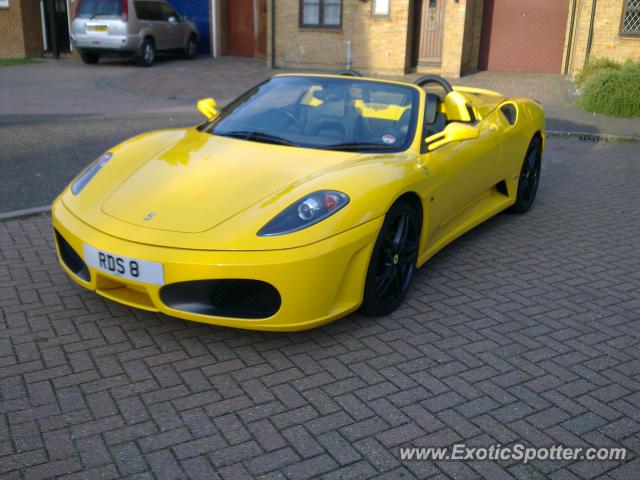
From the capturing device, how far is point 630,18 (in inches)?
645

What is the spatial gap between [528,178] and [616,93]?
7178 mm

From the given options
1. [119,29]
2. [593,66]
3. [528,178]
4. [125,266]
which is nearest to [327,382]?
[125,266]

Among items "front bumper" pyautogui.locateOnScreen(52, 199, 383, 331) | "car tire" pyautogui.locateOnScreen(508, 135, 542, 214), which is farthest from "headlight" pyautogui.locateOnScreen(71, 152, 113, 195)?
"car tire" pyautogui.locateOnScreen(508, 135, 542, 214)

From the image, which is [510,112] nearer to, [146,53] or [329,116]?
[329,116]

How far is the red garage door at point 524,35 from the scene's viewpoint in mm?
18250

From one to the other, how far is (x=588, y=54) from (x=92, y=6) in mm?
12288

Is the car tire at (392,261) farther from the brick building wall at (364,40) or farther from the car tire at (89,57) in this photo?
the car tire at (89,57)

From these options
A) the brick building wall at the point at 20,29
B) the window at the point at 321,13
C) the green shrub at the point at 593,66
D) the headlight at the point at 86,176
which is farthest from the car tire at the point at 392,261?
the brick building wall at the point at 20,29

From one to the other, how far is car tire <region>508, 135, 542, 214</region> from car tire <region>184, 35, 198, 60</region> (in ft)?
52.6

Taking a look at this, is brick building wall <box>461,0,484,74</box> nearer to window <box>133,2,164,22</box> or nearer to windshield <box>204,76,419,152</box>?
window <box>133,2,164,22</box>

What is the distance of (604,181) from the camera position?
26.5 ft

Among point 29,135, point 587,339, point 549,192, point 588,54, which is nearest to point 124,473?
point 587,339

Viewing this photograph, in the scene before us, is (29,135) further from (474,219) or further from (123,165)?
(474,219)

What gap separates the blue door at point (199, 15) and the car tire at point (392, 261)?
19.7 metres
